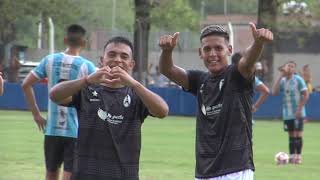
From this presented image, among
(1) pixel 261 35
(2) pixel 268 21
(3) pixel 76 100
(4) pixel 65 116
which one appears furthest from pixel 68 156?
(2) pixel 268 21

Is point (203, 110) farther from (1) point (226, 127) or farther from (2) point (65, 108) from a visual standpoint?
(2) point (65, 108)

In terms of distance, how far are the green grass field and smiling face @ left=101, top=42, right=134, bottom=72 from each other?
637 centimetres

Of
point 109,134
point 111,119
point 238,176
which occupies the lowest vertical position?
point 238,176

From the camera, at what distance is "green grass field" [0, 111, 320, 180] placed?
13625mm

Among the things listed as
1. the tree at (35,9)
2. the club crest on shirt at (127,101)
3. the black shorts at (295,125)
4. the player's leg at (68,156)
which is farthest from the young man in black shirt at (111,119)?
the tree at (35,9)

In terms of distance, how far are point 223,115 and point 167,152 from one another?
1095cm

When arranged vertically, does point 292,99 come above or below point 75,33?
below

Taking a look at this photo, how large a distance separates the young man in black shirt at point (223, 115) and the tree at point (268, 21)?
30.5m

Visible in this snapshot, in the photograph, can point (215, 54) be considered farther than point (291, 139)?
No

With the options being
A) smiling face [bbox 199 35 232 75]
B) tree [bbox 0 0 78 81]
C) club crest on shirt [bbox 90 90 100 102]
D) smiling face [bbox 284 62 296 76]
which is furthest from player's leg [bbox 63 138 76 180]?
tree [bbox 0 0 78 81]

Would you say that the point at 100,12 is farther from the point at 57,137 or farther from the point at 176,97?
the point at 57,137

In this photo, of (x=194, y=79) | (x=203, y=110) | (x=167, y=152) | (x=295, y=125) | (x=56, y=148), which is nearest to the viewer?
(x=203, y=110)

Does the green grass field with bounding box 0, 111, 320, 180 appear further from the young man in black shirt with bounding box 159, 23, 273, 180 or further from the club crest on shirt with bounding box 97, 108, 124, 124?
the club crest on shirt with bounding box 97, 108, 124, 124

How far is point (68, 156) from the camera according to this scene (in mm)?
9297
